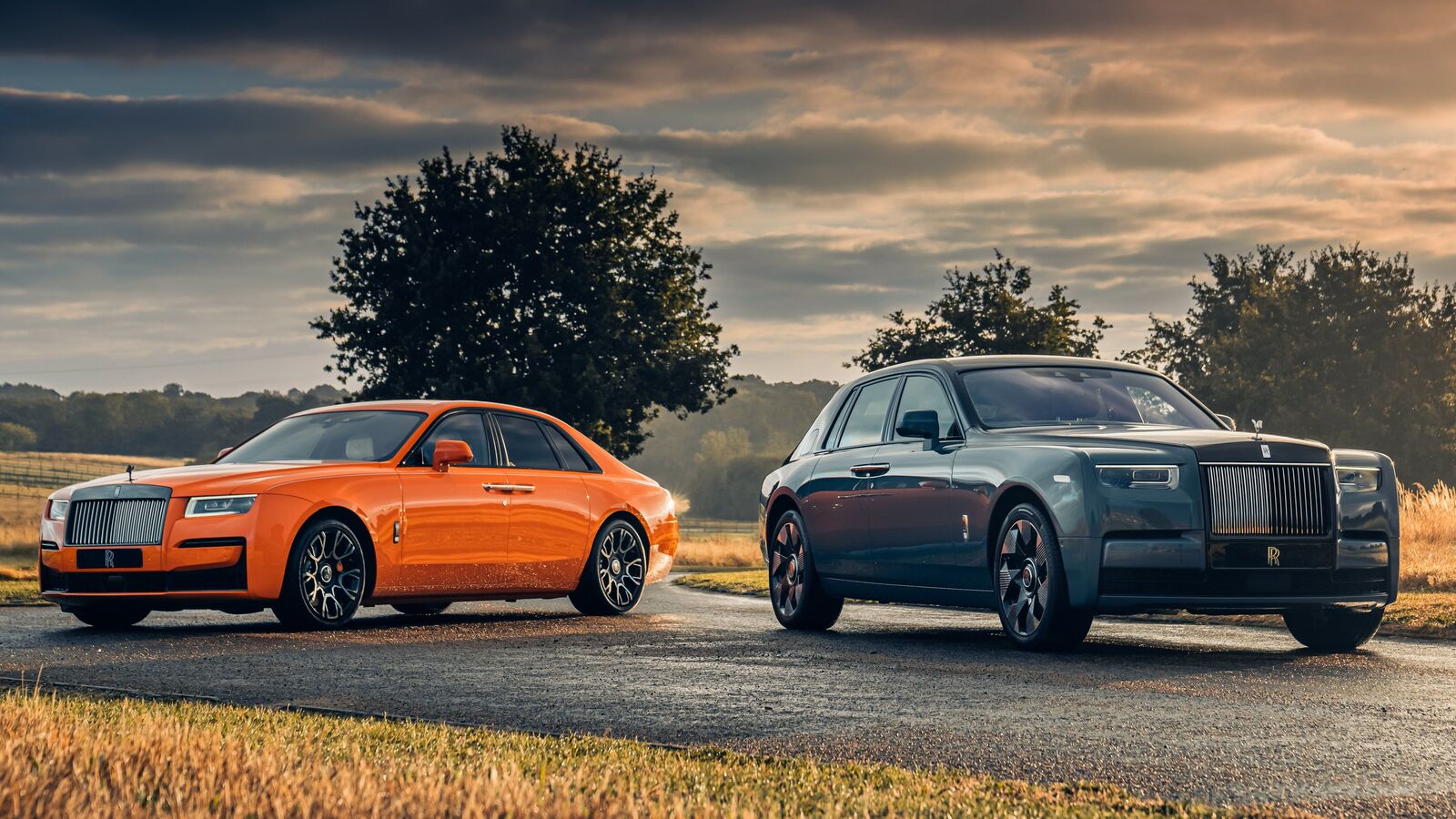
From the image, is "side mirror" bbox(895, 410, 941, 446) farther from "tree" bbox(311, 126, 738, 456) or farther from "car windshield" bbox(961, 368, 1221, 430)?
"tree" bbox(311, 126, 738, 456)

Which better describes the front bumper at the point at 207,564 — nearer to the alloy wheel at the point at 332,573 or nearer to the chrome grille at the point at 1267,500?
the alloy wheel at the point at 332,573

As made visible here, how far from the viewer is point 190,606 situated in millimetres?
11172

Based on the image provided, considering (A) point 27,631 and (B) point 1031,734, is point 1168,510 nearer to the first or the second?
(B) point 1031,734

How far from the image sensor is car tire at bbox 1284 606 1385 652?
33.2ft

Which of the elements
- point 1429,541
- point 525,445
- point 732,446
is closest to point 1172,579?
point 525,445

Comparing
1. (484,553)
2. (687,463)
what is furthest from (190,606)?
(687,463)

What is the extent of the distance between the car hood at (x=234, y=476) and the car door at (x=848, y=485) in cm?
316

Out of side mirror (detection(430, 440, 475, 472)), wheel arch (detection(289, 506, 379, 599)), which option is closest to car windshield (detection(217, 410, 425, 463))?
side mirror (detection(430, 440, 475, 472))

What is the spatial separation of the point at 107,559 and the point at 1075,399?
655 cm

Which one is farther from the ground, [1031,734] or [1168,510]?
[1168,510]

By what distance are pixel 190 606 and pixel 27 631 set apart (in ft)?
4.03

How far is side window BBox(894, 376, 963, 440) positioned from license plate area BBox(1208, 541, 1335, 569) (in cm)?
206

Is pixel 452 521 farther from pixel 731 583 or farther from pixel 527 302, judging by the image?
pixel 527 302

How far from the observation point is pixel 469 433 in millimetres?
12984
